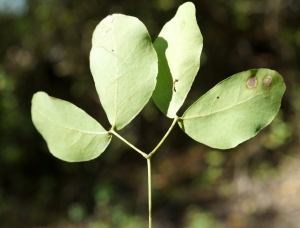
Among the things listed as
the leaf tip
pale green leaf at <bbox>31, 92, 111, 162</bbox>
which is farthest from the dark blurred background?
the leaf tip

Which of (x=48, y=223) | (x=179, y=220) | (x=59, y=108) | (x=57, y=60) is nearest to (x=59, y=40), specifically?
(x=57, y=60)

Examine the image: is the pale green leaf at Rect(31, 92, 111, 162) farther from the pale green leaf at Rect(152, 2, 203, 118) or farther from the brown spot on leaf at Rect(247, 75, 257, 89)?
the brown spot on leaf at Rect(247, 75, 257, 89)

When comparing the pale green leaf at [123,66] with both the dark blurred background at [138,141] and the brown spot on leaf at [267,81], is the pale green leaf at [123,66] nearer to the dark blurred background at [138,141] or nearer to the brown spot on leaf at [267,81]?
the brown spot on leaf at [267,81]

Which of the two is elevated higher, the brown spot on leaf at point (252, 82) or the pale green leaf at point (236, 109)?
the brown spot on leaf at point (252, 82)

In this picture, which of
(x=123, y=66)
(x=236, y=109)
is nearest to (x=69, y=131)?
(x=123, y=66)

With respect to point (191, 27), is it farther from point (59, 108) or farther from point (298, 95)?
point (298, 95)

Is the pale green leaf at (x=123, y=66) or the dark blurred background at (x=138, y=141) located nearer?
the pale green leaf at (x=123, y=66)

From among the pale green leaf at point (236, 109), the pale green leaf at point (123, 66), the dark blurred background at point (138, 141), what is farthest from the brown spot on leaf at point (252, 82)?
the dark blurred background at point (138, 141)
